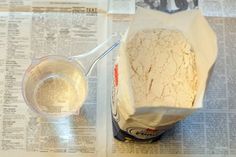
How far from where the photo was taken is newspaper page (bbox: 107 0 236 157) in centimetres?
56

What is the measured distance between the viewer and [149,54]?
451 millimetres

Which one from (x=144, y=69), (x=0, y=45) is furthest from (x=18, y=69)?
(x=144, y=69)

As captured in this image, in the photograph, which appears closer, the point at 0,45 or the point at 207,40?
the point at 207,40

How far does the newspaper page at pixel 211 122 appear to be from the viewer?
1.85 ft

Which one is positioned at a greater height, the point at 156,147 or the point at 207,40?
the point at 207,40

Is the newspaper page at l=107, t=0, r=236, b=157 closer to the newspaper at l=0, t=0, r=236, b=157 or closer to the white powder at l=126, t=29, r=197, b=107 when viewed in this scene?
the newspaper at l=0, t=0, r=236, b=157

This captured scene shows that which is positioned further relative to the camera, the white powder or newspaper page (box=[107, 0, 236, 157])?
newspaper page (box=[107, 0, 236, 157])

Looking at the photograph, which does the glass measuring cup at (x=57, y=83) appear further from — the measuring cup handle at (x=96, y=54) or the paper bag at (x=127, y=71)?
the paper bag at (x=127, y=71)

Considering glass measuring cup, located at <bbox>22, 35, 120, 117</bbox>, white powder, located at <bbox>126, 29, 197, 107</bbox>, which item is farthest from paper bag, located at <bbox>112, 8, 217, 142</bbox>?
glass measuring cup, located at <bbox>22, 35, 120, 117</bbox>

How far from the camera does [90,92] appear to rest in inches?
22.9

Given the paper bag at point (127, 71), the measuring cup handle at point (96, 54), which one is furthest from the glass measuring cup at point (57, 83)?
the paper bag at point (127, 71)

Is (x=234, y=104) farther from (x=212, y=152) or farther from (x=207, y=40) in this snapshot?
(x=207, y=40)

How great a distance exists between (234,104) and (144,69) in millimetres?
202

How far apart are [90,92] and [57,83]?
48mm
